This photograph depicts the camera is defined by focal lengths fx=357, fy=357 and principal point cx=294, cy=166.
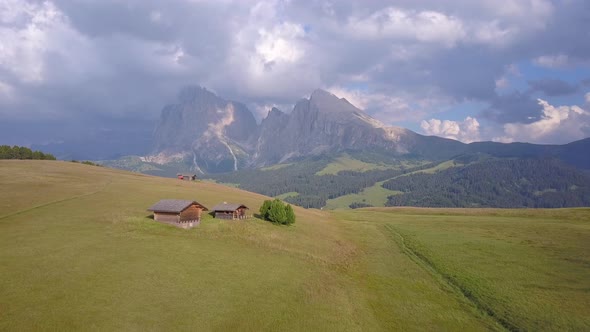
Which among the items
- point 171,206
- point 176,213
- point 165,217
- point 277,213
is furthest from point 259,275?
point 277,213

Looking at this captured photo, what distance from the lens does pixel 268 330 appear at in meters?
32.7

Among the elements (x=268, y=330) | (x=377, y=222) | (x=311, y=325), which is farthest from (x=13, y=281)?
(x=377, y=222)

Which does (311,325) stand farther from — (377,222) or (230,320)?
(377,222)

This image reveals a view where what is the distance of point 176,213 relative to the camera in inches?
2539

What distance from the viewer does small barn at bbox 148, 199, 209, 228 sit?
212ft

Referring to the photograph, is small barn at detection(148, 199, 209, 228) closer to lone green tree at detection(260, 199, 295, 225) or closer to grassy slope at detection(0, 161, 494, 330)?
grassy slope at detection(0, 161, 494, 330)

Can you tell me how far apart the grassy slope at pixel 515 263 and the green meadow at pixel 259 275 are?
249 mm

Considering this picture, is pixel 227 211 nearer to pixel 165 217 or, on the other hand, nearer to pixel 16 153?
pixel 165 217

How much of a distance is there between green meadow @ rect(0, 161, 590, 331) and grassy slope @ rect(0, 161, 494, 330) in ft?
0.62

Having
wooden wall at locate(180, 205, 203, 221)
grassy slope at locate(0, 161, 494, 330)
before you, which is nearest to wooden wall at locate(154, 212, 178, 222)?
wooden wall at locate(180, 205, 203, 221)

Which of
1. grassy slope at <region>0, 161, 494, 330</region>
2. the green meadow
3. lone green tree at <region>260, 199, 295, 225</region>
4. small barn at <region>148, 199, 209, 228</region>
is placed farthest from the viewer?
lone green tree at <region>260, 199, 295, 225</region>

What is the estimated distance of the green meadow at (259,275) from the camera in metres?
33.7

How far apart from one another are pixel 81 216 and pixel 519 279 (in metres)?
70.3

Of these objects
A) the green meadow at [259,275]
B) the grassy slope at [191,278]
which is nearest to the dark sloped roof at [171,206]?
the grassy slope at [191,278]
